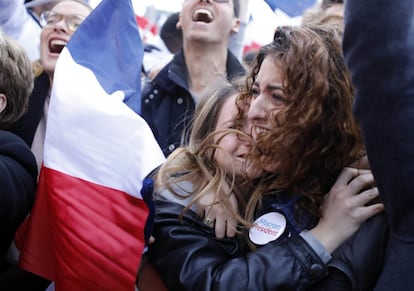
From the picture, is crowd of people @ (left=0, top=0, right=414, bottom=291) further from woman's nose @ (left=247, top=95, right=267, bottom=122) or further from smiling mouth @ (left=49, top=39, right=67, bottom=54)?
smiling mouth @ (left=49, top=39, right=67, bottom=54)

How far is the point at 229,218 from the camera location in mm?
1486

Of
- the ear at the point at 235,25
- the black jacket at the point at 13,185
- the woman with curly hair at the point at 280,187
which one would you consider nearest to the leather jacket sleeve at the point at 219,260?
the woman with curly hair at the point at 280,187

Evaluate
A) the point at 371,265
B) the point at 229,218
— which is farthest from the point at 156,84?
the point at 371,265

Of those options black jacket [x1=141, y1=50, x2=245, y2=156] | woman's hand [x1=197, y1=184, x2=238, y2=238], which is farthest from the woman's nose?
black jacket [x1=141, y1=50, x2=245, y2=156]

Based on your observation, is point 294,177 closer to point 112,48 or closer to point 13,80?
point 112,48

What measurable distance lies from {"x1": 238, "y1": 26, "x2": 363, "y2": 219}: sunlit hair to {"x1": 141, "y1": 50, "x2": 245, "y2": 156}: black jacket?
90 centimetres

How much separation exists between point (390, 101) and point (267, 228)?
61 centimetres

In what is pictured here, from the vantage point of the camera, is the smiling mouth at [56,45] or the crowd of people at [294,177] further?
the smiling mouth at [56,45]

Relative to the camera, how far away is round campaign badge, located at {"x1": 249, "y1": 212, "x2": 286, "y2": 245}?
4.70 feet

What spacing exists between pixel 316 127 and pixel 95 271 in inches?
26.2

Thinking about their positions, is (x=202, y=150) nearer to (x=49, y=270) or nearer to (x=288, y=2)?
(x=49, y=270)

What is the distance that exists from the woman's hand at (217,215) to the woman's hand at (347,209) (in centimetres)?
21

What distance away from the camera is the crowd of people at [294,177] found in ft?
3.09

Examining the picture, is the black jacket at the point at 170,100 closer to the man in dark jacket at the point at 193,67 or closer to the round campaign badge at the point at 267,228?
the man in dark jacket at the point at 193,67
